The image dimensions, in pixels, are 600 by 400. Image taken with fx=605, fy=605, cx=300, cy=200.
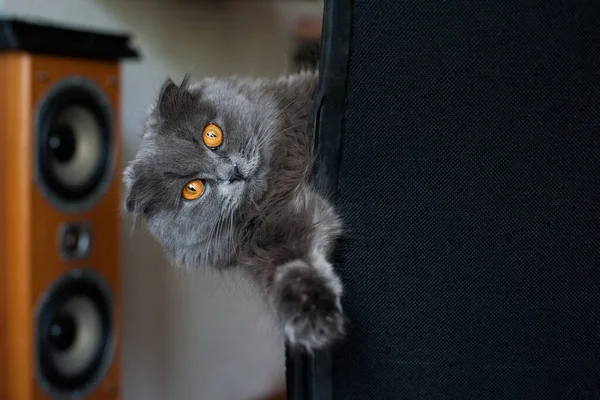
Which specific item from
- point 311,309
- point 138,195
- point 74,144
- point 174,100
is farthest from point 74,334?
point 311,309

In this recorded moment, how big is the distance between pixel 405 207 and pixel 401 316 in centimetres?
12

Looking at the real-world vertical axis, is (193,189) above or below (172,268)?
above

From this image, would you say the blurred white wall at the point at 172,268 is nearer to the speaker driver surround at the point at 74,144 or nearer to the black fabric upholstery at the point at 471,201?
the speaker driver surround at the point at 74,144

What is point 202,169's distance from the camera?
101 centimetres

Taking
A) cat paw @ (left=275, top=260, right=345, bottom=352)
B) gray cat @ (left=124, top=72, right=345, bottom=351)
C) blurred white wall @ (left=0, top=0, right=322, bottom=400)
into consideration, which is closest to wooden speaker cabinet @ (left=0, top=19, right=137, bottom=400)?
blurred white wall @ (left=0, top=0, right=322, bottom=400)

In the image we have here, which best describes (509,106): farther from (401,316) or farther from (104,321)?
(104,321)

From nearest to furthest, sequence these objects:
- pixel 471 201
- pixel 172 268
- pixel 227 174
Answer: pixel 471 201, pixel 227 174, pixel 172 268

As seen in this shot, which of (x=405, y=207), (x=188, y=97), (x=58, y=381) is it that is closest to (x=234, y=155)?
(x=188, y=97)

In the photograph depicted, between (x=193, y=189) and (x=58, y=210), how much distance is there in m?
0.69

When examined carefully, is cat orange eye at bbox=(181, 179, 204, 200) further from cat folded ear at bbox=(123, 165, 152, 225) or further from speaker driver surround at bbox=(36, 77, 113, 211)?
speaker driver surround at bbox=(36, 77, 113, 211)

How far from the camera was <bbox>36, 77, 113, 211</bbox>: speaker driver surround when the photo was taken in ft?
4.99

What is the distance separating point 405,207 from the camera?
0.64 meters

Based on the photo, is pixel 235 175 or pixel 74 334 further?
pixel 74 334

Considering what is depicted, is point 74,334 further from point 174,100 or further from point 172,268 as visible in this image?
point 174,100
